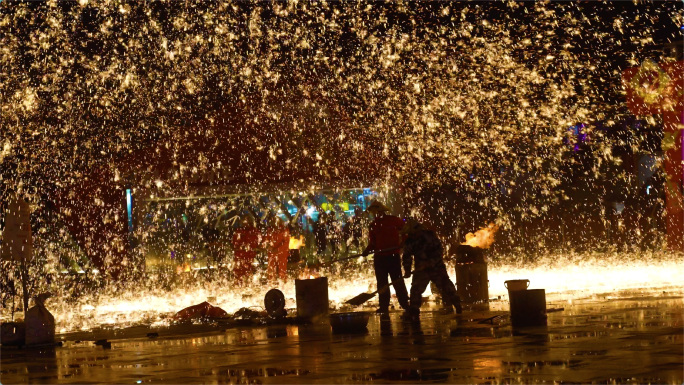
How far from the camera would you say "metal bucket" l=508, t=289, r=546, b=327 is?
12.0 m

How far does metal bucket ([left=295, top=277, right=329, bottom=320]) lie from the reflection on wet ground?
1.44 feet

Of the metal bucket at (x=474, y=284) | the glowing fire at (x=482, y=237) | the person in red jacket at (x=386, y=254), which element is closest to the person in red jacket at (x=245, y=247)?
the glowing fire at (x=482, y=237)

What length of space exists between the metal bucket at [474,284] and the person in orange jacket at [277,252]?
703cm

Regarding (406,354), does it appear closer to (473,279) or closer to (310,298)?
(310,298)

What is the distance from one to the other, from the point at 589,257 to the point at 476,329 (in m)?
17.0

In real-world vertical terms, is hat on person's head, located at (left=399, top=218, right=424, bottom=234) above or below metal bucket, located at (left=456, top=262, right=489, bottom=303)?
above

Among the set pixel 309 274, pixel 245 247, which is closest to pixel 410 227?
pixel 309 274

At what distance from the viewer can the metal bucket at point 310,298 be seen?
14.5 metres

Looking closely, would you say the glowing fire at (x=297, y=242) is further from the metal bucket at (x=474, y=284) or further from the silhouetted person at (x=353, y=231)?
the metal bucket at (x=474, y=284)

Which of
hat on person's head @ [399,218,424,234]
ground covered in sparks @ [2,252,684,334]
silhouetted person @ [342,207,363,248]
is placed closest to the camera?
hat on person's head @ [399,218,424,234]

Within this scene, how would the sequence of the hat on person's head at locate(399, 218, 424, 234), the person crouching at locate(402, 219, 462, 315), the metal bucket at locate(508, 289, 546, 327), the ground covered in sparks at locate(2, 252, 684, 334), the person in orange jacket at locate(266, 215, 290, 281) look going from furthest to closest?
1. the person in orange jacket at locate(266, 215, 290, 281)
2. the ground covered in sparks at locate(2, 252, 684, 334)
3. the hat on person's head at locate(399, 218, 424, 234)
4. the person crouching at locate(402, 219, 462, 315)
5. the metal bucket at locate(508, 289, 546, 327)

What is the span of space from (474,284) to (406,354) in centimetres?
687

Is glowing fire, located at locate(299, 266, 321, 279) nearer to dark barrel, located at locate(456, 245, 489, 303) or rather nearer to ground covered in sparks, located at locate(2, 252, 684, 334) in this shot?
ground covered in sparks, located at locate(2, 252, 684, 334)

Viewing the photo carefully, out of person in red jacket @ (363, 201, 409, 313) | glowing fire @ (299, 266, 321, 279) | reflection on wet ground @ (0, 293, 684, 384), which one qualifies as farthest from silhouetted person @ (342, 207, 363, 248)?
reflection on wet ground @ (0, 293, 684, 384)
